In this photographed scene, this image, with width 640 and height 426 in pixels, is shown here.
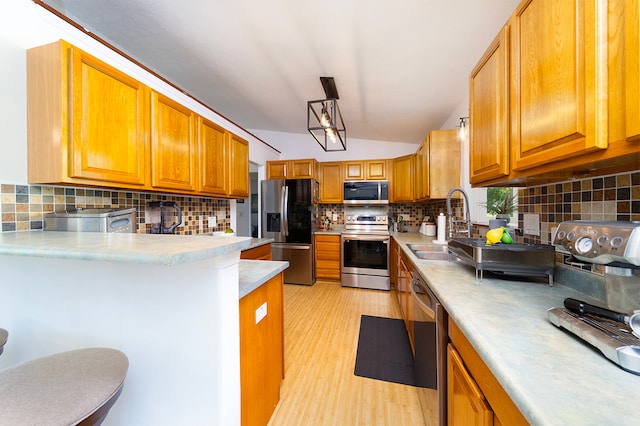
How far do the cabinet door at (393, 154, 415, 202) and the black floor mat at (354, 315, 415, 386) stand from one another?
1.96 metres

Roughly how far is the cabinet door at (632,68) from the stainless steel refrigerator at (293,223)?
131 inches

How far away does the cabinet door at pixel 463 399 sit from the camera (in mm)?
651

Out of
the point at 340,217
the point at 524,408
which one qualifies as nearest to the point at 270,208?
the point at 340,217

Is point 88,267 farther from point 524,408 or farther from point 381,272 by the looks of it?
point 381,272

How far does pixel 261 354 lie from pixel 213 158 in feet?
5.94

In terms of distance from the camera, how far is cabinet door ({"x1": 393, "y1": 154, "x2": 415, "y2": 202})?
3684mm

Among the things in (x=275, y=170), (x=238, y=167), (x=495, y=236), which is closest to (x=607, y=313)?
(x=495, y=236)

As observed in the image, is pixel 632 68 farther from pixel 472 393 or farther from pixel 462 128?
pixel 462 128

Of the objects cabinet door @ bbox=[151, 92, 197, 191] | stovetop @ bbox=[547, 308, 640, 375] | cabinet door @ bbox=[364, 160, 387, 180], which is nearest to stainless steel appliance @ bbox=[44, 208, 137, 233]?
cabinet door @ bbox=[151, 92, 197, 191]

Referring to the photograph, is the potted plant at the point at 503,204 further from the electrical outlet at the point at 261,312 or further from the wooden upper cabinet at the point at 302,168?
the wooden upper cabinet at the point at 302,168

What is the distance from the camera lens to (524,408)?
44cm

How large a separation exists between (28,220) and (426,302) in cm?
221

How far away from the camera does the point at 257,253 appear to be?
8.66 feet

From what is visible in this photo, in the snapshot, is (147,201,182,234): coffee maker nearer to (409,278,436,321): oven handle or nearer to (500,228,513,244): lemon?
(409,278,436,321): oven handle
